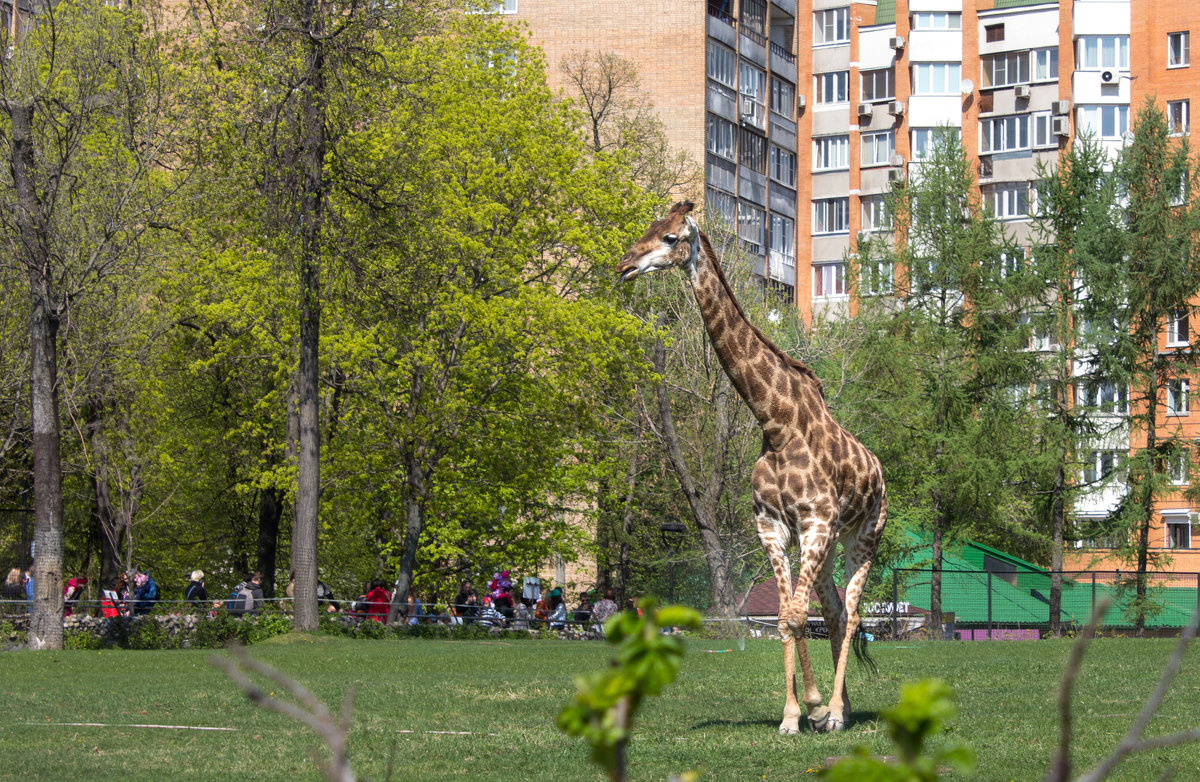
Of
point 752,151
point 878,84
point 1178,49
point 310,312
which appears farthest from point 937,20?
point 310,312

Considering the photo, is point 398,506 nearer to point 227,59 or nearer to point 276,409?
point 276,409

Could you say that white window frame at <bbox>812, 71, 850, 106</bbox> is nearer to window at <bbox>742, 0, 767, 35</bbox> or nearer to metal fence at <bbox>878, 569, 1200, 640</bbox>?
window at <bbox>742, 0, 767, 35</bbox>

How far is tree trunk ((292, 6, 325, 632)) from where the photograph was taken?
3005 centimetres

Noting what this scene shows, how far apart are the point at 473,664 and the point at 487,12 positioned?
3141 cm

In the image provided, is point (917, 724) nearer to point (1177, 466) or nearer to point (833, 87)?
point (1177, 466)

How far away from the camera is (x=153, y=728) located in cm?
1127

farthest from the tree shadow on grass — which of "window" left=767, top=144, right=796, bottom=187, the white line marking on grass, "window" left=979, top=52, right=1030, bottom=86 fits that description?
"window" left=979, top=52, right=1030, bottom=86

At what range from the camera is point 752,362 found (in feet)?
40.2

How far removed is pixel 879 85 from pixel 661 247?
2743 inches

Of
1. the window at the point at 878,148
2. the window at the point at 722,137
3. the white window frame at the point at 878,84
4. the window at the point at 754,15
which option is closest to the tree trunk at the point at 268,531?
the window at the point at 722,137

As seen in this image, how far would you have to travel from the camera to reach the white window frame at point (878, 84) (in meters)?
78.1

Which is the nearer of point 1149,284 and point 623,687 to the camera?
point 623,687

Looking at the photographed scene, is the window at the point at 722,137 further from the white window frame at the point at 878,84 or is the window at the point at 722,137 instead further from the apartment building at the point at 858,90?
the white window frame at the point at 878,84

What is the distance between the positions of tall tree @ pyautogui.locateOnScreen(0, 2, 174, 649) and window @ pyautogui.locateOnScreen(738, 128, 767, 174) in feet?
138
